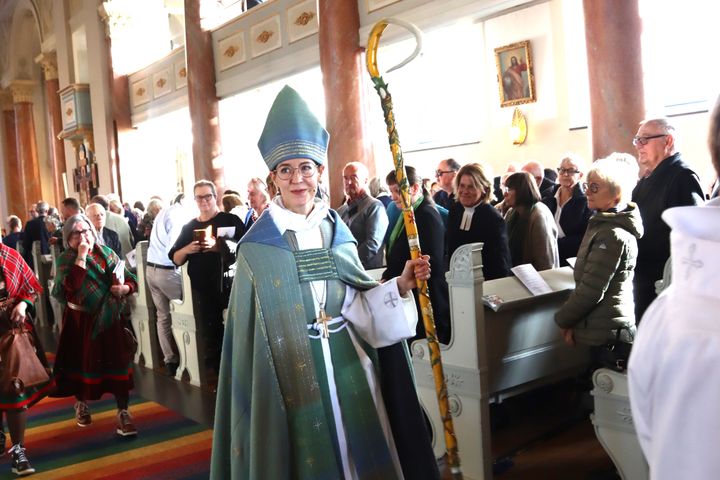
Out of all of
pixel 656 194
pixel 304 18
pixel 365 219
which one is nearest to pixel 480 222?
pixel 656 194

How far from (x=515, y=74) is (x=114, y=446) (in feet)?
31.2

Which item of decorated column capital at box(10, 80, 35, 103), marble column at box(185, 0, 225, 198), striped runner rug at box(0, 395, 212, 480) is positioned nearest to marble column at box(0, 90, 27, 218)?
decorated column capital at box(10, 80, 35, 103)

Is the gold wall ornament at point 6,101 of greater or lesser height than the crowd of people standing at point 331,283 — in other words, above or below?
above

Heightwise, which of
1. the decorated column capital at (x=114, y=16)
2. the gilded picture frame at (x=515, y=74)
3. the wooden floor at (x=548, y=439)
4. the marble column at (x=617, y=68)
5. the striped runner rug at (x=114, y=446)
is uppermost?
the decorated column capital at (x=114, y=16)

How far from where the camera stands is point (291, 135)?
2.62m

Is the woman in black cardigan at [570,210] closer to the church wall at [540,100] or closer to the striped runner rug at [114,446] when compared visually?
the striped runner rug at [114,446]

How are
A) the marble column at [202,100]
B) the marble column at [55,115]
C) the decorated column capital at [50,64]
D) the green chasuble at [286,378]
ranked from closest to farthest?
the green chasuble at [286,378] < the marble column at [202,100] < the marble column at [55,115] < the decorated column capital at [50,64]

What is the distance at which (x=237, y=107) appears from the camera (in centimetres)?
1814

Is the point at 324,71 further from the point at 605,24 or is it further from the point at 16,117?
the point at 16,117

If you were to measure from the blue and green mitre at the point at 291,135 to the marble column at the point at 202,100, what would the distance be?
994cm

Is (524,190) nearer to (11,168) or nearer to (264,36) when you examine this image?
(264,36)

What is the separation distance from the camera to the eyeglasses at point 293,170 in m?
2.62

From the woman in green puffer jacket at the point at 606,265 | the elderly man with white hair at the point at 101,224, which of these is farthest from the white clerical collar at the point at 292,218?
the elderly man with white hair at the point at 101,224

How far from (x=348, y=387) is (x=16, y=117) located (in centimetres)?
2386
